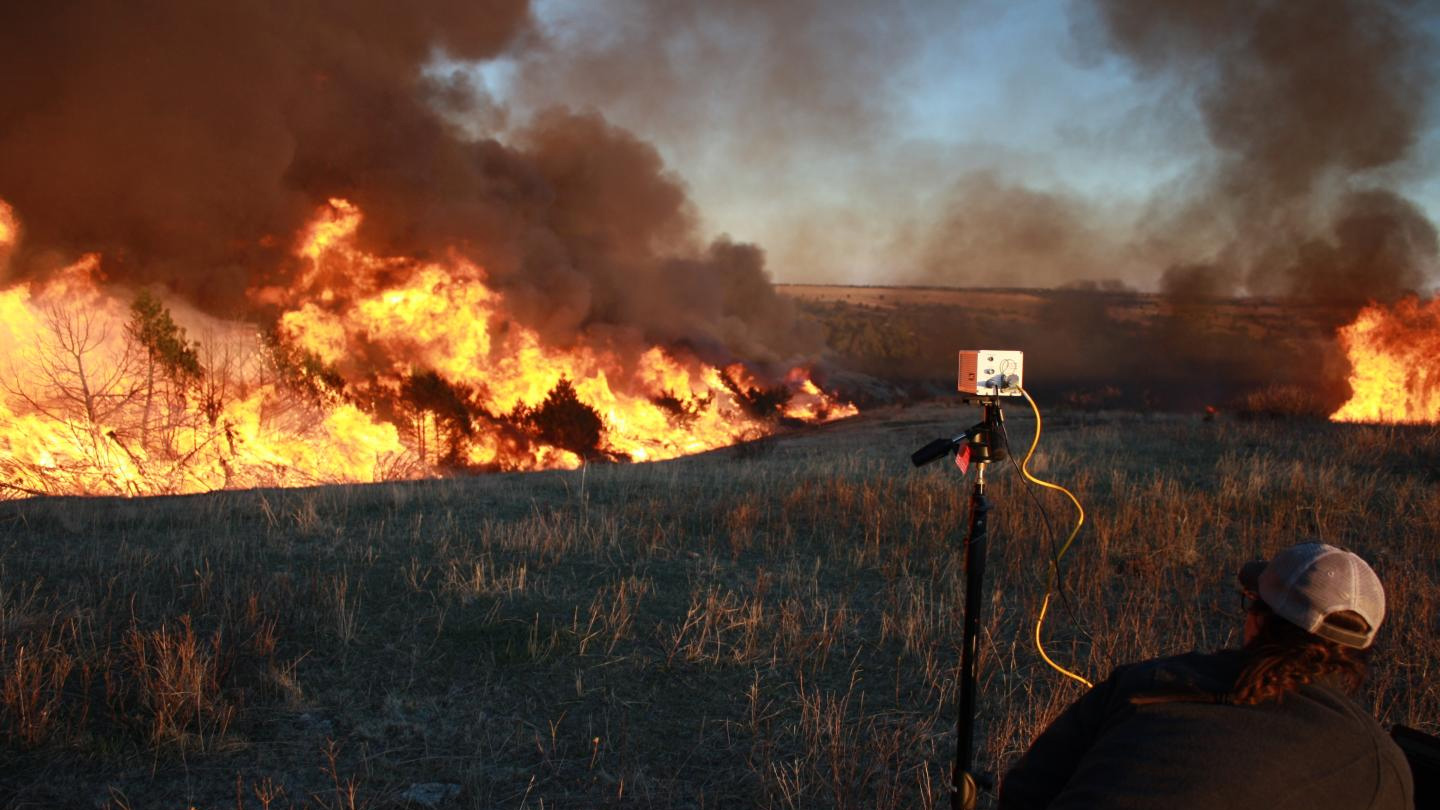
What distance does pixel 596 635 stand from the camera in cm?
451

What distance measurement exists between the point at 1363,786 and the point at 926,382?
141ft

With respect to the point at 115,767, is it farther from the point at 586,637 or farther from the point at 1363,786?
the point at 1363,786

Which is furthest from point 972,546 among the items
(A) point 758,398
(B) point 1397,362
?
(A) point 758,398

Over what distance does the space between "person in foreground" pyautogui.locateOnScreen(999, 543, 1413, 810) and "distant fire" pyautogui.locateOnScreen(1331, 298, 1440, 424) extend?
23635 millimetres

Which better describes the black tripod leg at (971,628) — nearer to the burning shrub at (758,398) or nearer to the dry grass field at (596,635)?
the dry grass field at (596,635)

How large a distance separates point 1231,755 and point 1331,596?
36cm

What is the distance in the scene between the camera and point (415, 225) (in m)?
26.0

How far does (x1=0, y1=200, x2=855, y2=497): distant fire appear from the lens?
17.4m

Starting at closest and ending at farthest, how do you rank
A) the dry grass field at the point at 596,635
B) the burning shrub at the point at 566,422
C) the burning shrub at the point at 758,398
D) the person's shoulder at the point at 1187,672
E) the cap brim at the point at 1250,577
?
1. the person's shoulder at the point at 1187,672
2. the cap brim at the point at 1250,577
3. the dry grass field at the point at 596,635
4. the burning shrub at the point at 566,422
5. the burning shrub at the point at 758,398

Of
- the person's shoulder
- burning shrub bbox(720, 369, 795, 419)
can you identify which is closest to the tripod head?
the person's shoulder

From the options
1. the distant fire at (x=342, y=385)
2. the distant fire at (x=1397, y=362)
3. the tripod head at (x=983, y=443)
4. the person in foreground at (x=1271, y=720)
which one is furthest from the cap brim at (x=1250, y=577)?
the distant fire at (x=1397, y=362)

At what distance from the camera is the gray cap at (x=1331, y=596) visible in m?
1.46

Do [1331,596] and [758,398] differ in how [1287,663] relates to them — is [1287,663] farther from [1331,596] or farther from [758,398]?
[758,398]

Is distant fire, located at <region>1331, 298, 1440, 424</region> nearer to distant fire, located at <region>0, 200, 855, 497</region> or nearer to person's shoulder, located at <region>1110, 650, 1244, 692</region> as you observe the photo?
distant fire, located at <region>0, 200, 855, 497</region>
